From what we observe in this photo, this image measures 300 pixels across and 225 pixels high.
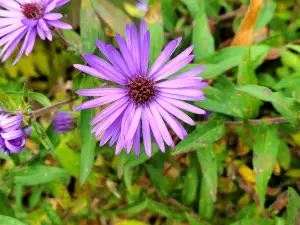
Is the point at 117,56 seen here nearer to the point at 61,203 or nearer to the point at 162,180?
the point at 162,180

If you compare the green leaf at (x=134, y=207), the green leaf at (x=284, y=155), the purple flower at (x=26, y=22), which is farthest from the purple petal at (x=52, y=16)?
the green leaf at (x=284, y=155)

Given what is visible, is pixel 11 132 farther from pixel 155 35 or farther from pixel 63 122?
pixel 155 35

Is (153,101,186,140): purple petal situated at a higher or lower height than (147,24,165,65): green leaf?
lower

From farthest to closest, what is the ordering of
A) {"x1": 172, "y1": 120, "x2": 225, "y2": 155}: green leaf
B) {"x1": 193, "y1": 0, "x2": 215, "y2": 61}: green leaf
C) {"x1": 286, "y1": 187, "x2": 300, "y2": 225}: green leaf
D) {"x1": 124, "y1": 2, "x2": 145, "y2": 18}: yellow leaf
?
{"x1": 124, "y1": 2, "x2": 145, "y2": 18}: yellow leaf
{"x1": 193, "y1": 0, "x2": 215, "y2": 61}: green leaf
{"x1": 286, "y1": 187, "x2": 300, "y2": 225}: green leaf
{"x1": 172, "y1": 120, "x2": 225, "y2": 155}: green leaf

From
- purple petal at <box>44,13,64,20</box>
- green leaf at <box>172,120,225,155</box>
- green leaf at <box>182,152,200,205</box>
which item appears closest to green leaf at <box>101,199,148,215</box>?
green leaf at <box>182,152,200,205</box>

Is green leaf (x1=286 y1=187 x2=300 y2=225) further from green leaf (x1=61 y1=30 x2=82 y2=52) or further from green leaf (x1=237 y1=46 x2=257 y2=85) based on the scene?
green leaf (x1=61 y1=30 x2=82 y2=52)

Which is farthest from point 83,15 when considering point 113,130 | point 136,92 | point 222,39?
point 222,39
